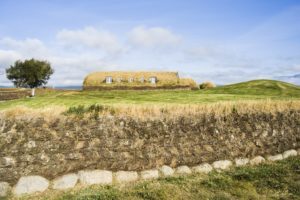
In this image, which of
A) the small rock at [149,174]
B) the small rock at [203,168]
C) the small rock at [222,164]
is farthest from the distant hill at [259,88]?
the small rock at [149,174]

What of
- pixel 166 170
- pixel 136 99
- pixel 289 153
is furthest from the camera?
pixel 136 99

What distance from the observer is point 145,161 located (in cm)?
1032

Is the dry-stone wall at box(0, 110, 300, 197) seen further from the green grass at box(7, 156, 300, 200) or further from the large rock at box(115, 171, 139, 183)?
the green grass at box(7, 156, 300, 200)

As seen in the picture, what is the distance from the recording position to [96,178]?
967cm

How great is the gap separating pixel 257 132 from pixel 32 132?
7984 millimetres

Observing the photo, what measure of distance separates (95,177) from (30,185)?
1.82 m

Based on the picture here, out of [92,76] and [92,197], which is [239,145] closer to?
[92,197]

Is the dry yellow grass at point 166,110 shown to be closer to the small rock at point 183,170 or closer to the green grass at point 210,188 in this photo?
the small rock at point 183,170

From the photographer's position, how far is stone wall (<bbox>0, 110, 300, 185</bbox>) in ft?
30.5

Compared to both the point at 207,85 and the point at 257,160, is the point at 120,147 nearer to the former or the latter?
the point at 257,160

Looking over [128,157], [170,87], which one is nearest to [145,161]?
[128,157]

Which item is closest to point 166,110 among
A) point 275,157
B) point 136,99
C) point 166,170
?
point 166,170

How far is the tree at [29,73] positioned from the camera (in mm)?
82125

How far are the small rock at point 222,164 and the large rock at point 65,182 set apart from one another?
4701 mm
